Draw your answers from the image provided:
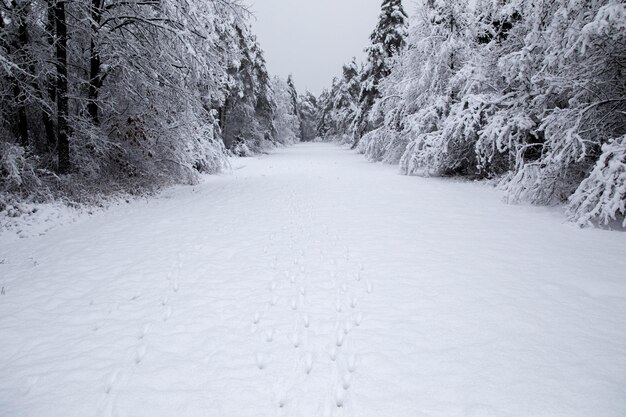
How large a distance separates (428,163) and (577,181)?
246 inches

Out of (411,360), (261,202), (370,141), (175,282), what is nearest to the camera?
(411,360)

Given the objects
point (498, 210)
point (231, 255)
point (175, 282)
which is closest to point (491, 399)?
point (175, 282)

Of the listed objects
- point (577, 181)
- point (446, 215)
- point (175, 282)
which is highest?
point (577, 181)

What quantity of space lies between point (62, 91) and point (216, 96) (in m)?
4.53

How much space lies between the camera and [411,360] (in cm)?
305

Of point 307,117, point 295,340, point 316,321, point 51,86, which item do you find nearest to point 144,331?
point 295,340

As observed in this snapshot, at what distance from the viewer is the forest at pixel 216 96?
7312 mm

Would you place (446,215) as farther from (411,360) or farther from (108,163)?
(108,163)

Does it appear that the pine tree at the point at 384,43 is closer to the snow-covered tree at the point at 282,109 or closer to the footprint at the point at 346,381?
the snow-covered tree at the point at 282,109

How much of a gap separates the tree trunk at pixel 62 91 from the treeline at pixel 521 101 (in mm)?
11529

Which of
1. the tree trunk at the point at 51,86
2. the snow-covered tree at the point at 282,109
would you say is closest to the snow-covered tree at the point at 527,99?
the tree trunk at the point at 51,86

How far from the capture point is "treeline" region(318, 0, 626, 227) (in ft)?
22.5

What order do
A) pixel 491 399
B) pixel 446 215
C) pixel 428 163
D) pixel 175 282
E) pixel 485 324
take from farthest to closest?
pixel 428 163
pixel 446 215
pixel 175 282
pixel 485 324
pixel 491 399

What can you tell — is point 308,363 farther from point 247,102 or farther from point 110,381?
point 247,102
